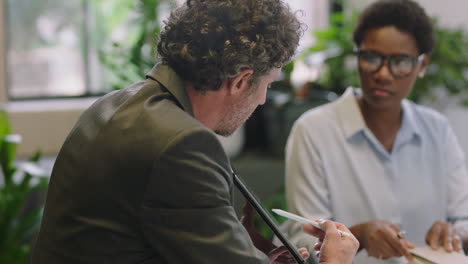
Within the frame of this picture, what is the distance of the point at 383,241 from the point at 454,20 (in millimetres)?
2101

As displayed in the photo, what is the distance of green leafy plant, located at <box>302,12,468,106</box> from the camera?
9.34 feet

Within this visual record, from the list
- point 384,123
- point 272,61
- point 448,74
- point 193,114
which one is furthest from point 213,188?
point 448,74

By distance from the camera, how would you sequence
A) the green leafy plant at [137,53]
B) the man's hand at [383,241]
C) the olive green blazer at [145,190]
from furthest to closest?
the green leafy plant at [137,53] → the man's hand at [383,241] → the olive green blazer at [145,190]

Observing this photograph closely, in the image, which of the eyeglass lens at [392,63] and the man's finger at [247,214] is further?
the eyeglass lens at [392,63]

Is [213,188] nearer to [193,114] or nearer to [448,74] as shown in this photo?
[193,114]

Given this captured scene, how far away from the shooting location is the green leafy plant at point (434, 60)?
2848 millimetres

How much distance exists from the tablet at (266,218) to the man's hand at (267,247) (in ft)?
0.09

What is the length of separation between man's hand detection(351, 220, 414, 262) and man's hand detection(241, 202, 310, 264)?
318 mm

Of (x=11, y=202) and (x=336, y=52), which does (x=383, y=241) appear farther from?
(x=11, y=202)

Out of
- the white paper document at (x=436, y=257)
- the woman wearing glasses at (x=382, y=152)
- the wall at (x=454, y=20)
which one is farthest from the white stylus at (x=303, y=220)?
the wall at (x=454, y=20)

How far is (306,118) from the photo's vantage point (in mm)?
1905

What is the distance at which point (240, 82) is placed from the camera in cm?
115

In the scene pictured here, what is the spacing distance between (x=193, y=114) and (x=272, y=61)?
20cm

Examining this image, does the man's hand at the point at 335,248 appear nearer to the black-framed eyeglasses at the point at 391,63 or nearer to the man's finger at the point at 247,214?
the man's finger at the point at 247,214
